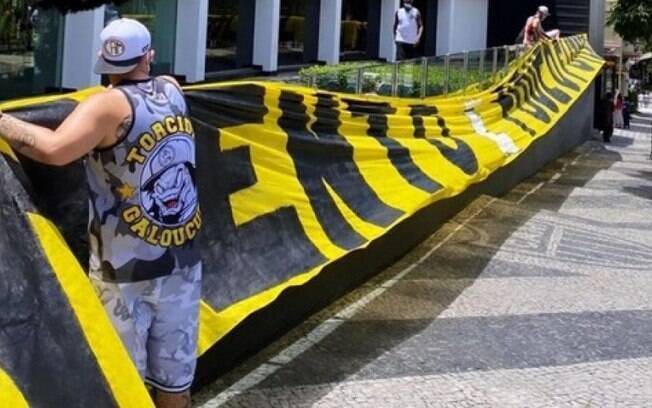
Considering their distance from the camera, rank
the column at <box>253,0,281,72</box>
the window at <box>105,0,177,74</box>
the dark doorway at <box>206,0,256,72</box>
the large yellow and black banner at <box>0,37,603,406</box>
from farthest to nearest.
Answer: the column at <box>253,0,281,72</box> → the dark doorway at <box>206,0,256,72</box> → the window at <box>105,0,177,74</box> → the large yellow and black banner at <box>0,37,603,406</box>

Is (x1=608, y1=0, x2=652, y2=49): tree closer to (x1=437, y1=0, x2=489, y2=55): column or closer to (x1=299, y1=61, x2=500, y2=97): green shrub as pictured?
(x1=299, y1=61, x2=500, y2=97): green shrub

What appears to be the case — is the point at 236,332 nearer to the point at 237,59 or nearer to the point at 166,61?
the point at 166,61

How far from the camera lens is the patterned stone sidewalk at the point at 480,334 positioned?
5.14 m

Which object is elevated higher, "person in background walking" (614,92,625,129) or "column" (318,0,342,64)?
"column" (318,0,342,64)

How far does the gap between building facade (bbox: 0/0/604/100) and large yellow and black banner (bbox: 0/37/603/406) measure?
657 cm

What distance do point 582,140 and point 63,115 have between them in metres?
21.3

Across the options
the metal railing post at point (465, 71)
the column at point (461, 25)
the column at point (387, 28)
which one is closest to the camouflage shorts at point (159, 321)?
the metal railing post at point (465, 71)

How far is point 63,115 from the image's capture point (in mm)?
3906

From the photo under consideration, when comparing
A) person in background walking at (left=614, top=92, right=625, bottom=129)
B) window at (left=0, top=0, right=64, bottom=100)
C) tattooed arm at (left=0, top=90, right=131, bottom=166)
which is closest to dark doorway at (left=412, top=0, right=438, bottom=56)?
person in background walking at (left=614, top=92, right=625, bottom=129)

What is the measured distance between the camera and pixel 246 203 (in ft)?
18.0

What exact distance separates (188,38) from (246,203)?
15627 millimetres

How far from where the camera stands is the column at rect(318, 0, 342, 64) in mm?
27328

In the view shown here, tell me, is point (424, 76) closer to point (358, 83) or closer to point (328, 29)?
point (358, 83)

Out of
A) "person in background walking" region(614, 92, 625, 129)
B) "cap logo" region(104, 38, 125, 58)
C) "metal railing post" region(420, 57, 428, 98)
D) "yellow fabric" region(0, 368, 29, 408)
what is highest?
"person in background walking" region(614, 92, 625, 129)
